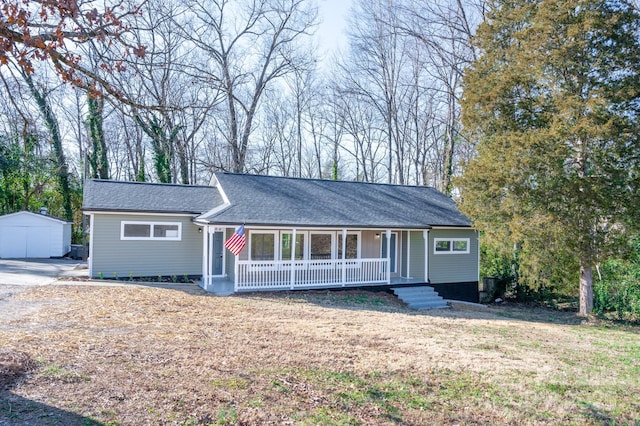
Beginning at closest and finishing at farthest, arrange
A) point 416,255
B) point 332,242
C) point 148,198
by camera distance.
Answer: point 148,198 < point 332,242 < point 416,255

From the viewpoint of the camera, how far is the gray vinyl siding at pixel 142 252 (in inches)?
575

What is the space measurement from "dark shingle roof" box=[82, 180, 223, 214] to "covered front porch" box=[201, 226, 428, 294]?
1.47 m

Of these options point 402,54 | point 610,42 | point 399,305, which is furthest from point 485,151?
point 402,54

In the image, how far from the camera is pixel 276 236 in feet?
51.4

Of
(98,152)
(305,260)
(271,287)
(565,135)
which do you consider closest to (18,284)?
(271,287)

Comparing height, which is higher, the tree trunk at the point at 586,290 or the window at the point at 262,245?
the window at the point at 262,245

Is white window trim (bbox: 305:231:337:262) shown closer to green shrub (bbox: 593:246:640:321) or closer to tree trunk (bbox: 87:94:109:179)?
green shrub (bbox: 593:246:640:321)

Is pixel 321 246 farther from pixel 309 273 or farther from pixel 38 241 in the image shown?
pixel 38 241

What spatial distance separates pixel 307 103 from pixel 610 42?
23.7 m

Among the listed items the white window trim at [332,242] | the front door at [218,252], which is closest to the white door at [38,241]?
the front door at [218,252]

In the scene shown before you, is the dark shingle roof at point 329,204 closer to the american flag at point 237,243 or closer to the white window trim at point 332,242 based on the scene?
the american flag at point 237,243

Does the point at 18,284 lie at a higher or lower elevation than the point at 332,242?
lower

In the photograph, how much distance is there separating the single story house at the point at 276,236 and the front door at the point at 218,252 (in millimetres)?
39

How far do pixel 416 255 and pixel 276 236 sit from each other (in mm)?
5848
